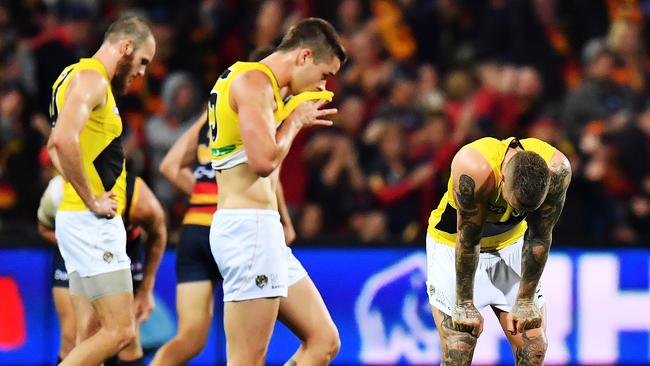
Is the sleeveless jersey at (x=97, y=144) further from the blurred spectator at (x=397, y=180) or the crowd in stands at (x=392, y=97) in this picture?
the blurred spectator at (x=397, y=180)

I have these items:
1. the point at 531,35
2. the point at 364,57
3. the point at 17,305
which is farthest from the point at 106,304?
the point at 531,35

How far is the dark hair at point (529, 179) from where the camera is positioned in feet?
20.8

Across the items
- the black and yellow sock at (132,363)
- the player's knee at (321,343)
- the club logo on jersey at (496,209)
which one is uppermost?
the club logo on jersey at (496,209)

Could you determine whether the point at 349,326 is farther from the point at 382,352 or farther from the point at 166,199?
the point at 166,199

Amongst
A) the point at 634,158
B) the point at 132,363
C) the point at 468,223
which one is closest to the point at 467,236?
the point at 468,223

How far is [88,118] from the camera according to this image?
716 cm

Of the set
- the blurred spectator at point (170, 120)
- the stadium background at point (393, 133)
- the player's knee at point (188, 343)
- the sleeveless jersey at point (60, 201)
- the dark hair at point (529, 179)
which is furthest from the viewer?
the blurred spectator at point (170, 120)

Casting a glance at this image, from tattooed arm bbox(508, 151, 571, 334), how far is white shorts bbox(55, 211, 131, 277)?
7.64 feet

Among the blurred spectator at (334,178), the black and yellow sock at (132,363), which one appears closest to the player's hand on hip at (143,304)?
the black and yellow sock at (132,363)

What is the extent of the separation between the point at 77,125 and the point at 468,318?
2460mm

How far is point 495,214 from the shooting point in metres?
7.04

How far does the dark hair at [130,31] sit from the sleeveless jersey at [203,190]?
962 millimetres

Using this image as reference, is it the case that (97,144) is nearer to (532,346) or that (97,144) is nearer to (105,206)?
(105,206)

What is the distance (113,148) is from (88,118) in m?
0.32
